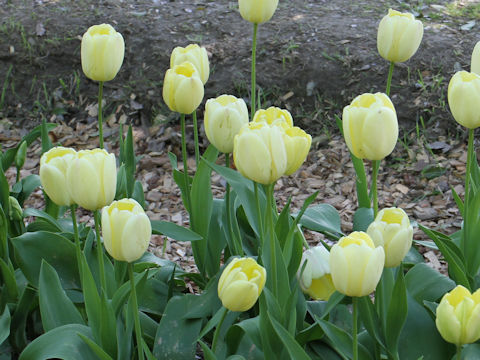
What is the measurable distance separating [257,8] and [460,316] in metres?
1.00

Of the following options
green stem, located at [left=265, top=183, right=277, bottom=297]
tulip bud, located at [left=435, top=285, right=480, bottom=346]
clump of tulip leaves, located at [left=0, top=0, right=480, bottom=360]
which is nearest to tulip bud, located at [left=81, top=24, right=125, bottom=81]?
clump of tulip leaves, located at [left=0, top=0, right=480, bottom=360]

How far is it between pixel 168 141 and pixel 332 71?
908mm

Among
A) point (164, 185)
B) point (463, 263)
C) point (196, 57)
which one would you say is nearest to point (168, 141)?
point (164, 185)

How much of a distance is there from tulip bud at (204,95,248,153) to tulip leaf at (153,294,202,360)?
46cm

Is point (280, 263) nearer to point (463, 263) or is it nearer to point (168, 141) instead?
point (463, 263)

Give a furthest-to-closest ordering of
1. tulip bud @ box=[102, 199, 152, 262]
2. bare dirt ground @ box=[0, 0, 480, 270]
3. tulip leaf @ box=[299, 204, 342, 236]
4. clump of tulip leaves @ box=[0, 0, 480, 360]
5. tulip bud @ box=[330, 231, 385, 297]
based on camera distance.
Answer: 1. bare dirt ground @ box=[0, 0, 480, 270]
2. tulip leaf @ box=[299, 204, 342, 236]
3. clump of tulip leaves @ box=[0, 0, 480, 360]
4. tulip bud @ box=[102, 199, 152, 262]
5. tulip bud @ box=[330, 231, 385, 297]

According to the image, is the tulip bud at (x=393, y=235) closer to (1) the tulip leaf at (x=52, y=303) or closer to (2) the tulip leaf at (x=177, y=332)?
(2) the tulip leaf at (x=177, y=332)

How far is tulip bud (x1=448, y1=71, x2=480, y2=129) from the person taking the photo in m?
1.48

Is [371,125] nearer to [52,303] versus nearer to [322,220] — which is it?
[322,220]

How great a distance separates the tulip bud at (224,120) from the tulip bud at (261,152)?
266 millimetres

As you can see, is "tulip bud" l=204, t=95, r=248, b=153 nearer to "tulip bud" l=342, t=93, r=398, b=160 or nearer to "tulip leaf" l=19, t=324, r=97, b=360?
"tulip bud" l=342, t=93, r=398, b=160

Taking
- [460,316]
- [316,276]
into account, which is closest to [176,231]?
[316,276]

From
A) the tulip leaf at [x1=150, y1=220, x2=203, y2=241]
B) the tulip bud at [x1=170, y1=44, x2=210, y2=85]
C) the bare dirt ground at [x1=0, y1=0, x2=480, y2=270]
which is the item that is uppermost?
the tulip bud at [x1=170, y1=44, x2=210, y2=85]

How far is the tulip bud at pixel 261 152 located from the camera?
1239 millimetres
